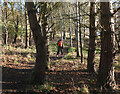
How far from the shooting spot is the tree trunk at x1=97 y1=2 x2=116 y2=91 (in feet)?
12.6

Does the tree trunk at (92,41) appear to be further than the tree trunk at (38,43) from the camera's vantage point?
Yes

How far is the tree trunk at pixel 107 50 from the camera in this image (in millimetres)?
3846

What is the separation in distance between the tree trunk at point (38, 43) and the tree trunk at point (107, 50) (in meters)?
2.30

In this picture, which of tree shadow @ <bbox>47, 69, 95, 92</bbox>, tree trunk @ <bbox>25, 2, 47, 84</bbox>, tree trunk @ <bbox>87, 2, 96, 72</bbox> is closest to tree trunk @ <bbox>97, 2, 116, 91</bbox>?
tree shadow @ <bbox>47, 69, 95, 92</bbox>

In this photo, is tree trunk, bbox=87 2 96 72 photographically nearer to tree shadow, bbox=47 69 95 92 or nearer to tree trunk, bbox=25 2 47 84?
tree shadow, bbox=47 69 95 92

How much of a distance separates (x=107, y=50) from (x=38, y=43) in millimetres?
2609

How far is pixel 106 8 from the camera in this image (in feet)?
12.7

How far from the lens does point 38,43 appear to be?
427 cm

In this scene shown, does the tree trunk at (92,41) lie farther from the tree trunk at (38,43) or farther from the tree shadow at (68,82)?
the tree trunk at (38,43)

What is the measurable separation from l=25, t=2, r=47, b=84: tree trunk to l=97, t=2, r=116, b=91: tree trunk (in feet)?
7.56

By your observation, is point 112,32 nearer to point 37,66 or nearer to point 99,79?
point 99,79

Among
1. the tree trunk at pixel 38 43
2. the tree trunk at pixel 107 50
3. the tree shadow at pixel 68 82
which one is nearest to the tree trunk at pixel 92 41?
the tree shadow at pixel 68 82

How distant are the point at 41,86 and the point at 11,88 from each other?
1128mm

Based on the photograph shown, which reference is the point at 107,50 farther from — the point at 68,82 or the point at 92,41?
the point at 92,41
